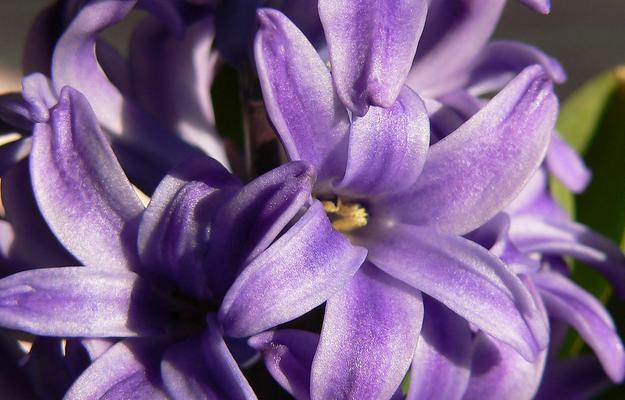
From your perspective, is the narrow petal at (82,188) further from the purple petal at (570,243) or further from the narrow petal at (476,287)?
the purple petal at (570,243)

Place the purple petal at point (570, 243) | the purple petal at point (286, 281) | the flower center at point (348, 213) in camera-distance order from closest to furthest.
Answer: the purple petal at point (286, 281)
the flower center at point (348, 213)
the purple petal at point (570, 243)

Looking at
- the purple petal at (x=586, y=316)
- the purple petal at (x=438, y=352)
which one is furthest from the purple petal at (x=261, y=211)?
the purple petal at (x=586, y=316)

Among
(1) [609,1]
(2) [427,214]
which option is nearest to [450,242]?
(2) [427,214]

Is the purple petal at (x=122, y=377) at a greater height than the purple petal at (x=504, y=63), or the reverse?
the purple petal at (x=504, y=63)

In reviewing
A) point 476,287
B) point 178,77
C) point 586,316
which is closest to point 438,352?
point 476,287

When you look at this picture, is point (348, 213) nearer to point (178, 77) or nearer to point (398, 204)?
point (398, 204)

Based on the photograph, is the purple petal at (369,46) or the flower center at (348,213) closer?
the purple petal at (369,46)
